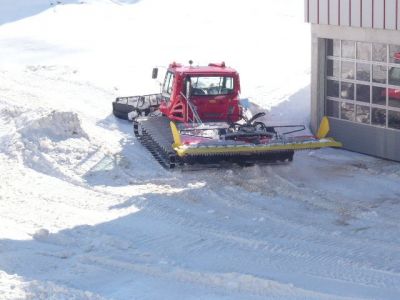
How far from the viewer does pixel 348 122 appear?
1912 cm

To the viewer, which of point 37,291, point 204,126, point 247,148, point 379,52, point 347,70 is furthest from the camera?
point 347,70

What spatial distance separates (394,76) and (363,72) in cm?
92

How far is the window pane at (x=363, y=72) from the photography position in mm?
18598

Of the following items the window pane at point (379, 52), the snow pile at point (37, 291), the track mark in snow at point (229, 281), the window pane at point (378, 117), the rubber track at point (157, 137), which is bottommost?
the track mark in snow at point (229, 281)

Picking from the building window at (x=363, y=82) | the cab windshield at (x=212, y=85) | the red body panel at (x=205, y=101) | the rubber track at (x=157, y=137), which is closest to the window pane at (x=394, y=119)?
the building window at (x=363, y=82)

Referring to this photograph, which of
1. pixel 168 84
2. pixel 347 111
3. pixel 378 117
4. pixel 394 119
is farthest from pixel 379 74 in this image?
pixel 168 84

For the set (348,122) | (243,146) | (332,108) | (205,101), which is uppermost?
(205,101)

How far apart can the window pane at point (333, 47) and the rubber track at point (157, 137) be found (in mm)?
3776

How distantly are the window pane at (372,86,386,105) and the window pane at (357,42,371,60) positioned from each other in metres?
0.65

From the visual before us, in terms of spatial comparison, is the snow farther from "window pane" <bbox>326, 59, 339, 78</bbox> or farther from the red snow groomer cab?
"window pane" <bbox>326, 59, 339, 78</bbox>

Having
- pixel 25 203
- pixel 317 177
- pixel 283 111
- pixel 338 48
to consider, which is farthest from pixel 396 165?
pixel 25 203

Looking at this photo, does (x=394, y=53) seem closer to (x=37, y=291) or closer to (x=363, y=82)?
(x=363, y=82)

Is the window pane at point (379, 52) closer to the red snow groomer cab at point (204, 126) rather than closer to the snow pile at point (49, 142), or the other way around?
the red snow groomer cab at point (204, 126)

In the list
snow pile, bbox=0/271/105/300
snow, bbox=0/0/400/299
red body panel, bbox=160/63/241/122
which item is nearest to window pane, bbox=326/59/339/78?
snow, bbox=0/0/400/299
